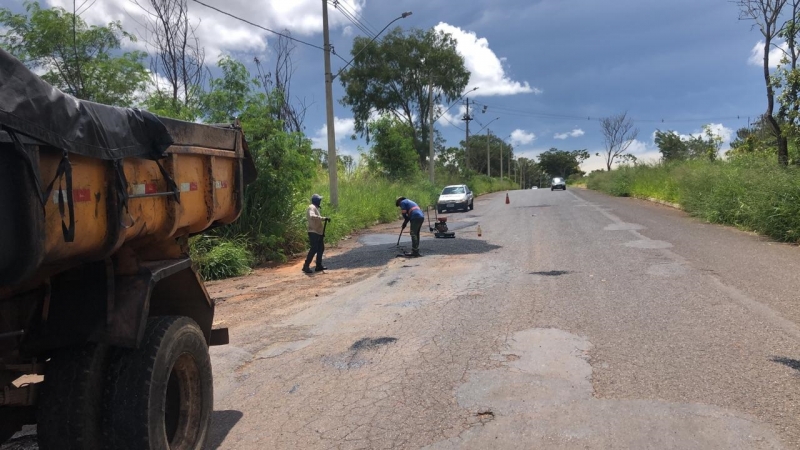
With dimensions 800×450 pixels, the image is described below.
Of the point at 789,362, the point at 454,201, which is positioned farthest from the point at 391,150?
the point at 789,362

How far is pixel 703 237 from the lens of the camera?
1342 cm

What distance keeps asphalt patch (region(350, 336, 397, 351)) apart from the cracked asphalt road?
Result: 4 centimetres

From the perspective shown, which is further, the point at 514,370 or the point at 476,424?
the point at 514,370

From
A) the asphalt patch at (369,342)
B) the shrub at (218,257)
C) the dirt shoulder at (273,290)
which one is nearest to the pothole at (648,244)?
the dirt shoulder at (273,290)

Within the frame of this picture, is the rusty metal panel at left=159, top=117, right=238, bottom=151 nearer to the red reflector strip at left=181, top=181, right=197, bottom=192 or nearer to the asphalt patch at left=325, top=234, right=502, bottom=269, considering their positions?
the red reflector strip at left=181, top=181, right=197, bottom=192

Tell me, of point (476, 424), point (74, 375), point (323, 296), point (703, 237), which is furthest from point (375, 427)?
point (703, 237)

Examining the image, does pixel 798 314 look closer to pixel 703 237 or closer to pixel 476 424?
pixel 476 424

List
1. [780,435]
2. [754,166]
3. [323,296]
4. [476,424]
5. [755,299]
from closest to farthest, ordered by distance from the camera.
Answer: [780,435] < [476,424] < [755,299] < [323,296] < [754,166]

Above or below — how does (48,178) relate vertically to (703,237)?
→ above

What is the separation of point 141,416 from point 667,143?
62.1m

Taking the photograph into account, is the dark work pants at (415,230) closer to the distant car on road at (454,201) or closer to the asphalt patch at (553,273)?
the asphalt patch at (553,273)

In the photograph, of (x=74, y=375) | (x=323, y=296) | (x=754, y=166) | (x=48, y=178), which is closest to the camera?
(x=48, y=178)

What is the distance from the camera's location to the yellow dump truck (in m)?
2.12

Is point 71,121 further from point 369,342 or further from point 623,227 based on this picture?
point 623,227
